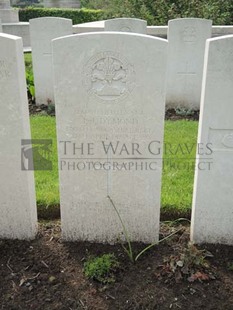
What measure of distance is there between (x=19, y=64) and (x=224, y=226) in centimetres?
206

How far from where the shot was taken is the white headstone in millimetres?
2553

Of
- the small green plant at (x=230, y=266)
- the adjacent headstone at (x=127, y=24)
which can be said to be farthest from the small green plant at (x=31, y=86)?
the small green plant at (x=230, y=266)

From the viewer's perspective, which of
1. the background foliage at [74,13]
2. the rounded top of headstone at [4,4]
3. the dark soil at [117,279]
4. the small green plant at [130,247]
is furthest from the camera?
the background foliage at [74,13]

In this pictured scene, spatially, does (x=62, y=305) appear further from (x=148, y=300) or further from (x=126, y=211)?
(x=126, y=211)

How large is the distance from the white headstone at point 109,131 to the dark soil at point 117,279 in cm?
23

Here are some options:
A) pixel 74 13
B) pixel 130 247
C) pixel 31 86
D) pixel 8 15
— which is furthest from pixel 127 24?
pixel 74 13

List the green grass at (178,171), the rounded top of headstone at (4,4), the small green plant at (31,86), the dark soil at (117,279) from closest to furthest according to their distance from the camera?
the dark soil at (117,279) < the green grass at (178,171) < the small green plant at (31,86) < the rounded top of headstone at (4,4)

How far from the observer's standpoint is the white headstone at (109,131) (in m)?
2.55

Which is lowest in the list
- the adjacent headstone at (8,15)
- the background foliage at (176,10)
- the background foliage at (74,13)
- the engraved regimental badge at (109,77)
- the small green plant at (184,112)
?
the small green plant at (184,112)

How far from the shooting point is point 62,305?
2.50 m

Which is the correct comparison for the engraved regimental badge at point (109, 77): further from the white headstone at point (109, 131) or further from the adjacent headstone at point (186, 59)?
the adjacent headstone at point (186, 59)

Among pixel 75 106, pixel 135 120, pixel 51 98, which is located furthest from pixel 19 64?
pixel 51 98

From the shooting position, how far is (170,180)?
155 inches

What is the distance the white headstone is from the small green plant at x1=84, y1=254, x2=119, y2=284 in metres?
0.32
